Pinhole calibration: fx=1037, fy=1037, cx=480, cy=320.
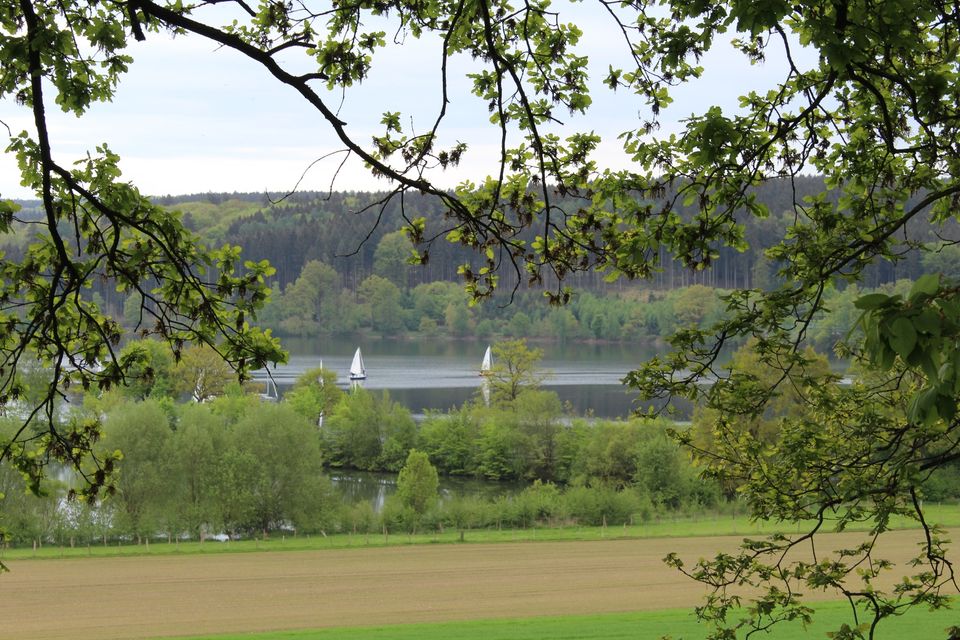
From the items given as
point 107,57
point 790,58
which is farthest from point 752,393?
point 107,57

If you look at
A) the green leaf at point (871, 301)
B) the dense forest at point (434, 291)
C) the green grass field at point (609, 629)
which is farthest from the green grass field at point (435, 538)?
the dense forest at point (434, 291)

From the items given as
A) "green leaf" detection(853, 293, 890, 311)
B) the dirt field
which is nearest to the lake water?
the dirt field

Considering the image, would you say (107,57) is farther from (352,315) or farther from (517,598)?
(352,315)

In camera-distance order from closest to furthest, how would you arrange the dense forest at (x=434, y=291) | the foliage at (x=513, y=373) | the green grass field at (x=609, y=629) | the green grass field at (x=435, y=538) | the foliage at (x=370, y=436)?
the green grass field at (x=609, y=629) → the green grass field at (x=435, y=538) → the foliage at (x=370, y=436) → the foliage at (x=513, y=373) → the dense forest at (x=434, y=291)

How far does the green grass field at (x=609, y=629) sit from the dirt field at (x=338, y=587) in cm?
145

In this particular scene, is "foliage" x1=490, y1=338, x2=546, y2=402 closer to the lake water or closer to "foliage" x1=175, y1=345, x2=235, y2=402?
the lake water

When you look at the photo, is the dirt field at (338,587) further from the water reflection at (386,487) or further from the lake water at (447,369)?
the lake water at (447,369)

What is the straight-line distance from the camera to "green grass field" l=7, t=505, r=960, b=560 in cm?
3069

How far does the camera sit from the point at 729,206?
5.40 meters

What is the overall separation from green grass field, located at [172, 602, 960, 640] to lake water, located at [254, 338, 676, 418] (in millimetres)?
24482

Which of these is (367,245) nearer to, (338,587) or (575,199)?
(338,587)

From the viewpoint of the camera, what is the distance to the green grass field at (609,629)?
16141 millimetres

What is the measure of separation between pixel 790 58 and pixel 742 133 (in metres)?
0.67

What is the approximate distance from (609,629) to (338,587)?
8638 mm
